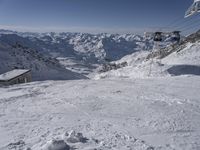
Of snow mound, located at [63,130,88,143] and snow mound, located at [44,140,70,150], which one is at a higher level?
snow mound, located at [44,140,70,150]

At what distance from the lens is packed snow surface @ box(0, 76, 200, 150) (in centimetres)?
1018

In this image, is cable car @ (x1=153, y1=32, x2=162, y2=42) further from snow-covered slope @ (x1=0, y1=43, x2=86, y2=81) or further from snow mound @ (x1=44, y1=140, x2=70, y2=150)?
snow-covered slope @ (x1=0, y1=43, x2=86, y2=81)

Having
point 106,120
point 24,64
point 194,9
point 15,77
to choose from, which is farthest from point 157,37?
point 24,64

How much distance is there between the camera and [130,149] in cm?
960

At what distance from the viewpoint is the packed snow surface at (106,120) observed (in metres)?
10.2

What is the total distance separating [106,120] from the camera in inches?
531

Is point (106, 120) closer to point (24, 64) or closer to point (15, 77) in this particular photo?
point (15, 77)

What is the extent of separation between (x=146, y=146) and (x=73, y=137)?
2.89m

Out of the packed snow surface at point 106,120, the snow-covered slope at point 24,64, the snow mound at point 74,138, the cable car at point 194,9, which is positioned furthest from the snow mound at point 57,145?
the snow-covered slope at point 24,64

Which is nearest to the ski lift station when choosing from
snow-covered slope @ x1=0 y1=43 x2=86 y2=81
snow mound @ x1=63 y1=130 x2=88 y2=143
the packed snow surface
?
the packed snow surface

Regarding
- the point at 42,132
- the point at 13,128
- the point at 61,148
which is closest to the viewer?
the point at 61,148

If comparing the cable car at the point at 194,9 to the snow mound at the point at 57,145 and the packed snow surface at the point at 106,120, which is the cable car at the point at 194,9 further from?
the snow mound at the point at 57,145

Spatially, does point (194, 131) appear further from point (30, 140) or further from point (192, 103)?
point (30, 140)

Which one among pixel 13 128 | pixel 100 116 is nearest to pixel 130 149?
pixel 100 116
